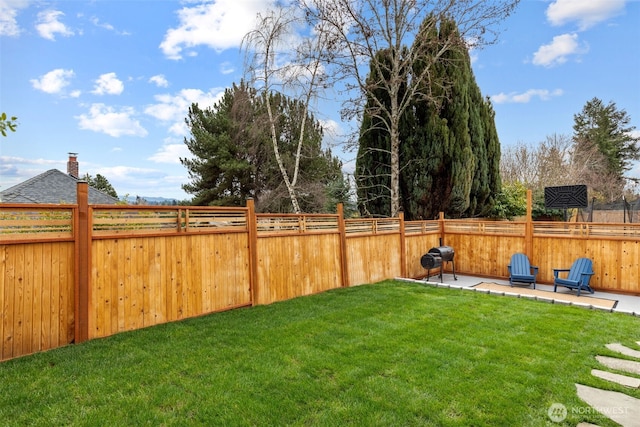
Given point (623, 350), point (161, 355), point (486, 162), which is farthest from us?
point (486, 162)

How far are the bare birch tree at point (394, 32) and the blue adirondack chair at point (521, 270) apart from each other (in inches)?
126

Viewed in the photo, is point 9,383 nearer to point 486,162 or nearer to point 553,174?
point 486,162

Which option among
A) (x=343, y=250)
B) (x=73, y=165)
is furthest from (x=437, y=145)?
(x=73, y=165)

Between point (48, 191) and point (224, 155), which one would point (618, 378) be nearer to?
point (224, 155)

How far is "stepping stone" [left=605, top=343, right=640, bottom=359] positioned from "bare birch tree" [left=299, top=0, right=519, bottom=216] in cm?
623

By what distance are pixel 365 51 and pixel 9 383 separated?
10324 millimetres

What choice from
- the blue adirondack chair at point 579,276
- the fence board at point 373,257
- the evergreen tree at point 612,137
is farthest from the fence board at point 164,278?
the evergreen tree at point 612,137

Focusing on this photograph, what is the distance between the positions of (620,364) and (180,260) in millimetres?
4752

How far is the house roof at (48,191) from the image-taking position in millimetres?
10780

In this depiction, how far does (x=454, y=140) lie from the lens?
10.3 meters

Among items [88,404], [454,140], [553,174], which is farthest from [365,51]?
[553,174]

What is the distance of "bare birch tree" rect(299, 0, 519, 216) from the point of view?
959 cm

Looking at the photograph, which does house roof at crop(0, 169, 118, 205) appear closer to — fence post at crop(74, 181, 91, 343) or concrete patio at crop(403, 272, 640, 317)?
fence post at crop(74, 181, 91, 343)

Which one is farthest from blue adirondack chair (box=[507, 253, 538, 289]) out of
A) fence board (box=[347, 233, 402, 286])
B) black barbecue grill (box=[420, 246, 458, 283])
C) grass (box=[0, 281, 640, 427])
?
grass (box=[0, 281, 640, 427])
